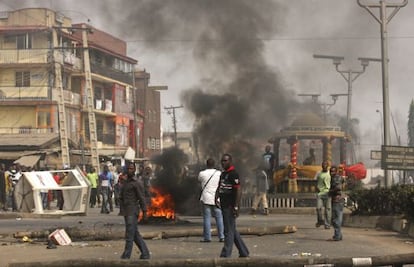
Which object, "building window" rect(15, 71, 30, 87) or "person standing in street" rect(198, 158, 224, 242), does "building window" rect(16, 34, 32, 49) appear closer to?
"building window" rect(15, 71, 30, 87)

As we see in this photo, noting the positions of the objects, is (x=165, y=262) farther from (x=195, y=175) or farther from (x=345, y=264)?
(x=195, y=175)

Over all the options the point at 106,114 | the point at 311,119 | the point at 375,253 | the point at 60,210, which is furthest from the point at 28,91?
the point at 375,253

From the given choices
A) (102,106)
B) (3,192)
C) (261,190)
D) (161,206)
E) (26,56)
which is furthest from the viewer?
(102,106)

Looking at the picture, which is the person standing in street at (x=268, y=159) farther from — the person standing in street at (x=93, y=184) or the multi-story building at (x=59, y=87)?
the multi-story building at (x=59, y=87)

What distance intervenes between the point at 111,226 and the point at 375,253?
7.18 meters

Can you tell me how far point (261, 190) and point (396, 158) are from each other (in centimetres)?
412

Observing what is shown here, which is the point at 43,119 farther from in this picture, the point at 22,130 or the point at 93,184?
the point at 93,184

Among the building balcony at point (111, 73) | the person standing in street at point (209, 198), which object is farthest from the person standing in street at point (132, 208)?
the building balcony at point (111, 73)

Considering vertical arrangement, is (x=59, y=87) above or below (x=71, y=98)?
below

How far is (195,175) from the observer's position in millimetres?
20562

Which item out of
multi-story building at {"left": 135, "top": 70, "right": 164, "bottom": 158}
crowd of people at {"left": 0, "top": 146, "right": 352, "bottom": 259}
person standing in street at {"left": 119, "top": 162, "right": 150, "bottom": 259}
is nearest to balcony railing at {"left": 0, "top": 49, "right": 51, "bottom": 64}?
multi-story building at {"left": 135, "top": 70, "right": 164, "bottom": 158}

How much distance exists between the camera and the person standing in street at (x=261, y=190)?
872 inches

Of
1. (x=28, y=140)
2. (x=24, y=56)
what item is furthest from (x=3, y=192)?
(x=24, y=56)

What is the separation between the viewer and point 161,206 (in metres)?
17.9
